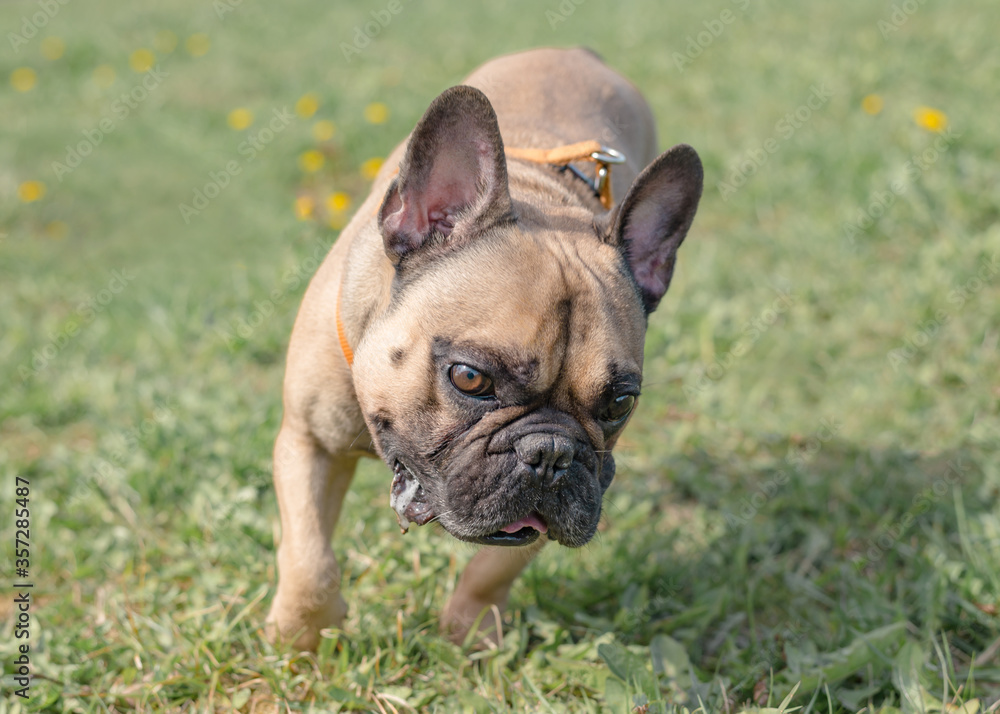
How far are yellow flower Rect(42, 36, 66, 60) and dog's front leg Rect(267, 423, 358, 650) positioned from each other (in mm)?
9934

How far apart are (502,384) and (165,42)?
35.6ft

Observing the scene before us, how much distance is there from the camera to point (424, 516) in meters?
3.12

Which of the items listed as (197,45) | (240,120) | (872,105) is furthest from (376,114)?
(197,45)

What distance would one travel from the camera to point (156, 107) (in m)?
10.3

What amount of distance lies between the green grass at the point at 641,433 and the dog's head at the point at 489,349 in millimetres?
830

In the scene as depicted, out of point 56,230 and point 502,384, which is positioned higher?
point 502,384

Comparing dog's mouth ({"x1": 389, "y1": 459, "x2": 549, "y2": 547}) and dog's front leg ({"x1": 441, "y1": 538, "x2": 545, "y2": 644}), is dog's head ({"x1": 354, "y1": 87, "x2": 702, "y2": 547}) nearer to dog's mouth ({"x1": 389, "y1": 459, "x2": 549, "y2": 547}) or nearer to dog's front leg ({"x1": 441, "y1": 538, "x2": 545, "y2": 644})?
dog's mouth ({"x1": 389, "y1": 459, "x2": 549, "y2": 547})

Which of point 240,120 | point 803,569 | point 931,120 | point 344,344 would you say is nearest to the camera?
point 344,344

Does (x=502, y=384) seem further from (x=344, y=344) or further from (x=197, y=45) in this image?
(x=197, y=45)

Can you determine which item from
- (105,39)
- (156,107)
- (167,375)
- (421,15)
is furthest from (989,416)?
(105,39)

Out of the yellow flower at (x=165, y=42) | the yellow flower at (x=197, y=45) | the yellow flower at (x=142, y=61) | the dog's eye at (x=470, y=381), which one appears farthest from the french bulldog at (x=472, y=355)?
the yellow flower at (x=165, y=42)

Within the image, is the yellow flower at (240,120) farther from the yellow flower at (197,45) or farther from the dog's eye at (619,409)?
the dog's eye at (619,409)

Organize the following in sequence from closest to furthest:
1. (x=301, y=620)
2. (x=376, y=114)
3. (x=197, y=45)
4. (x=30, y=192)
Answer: (x=301, y=620), (x=30, y=192), (x=376, y=114), (x=197, y=45)

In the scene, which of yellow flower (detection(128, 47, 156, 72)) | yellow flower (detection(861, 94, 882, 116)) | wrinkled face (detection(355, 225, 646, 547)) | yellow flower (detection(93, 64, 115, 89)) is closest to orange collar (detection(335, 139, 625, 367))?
wrinkled face (detection(355, 225, 646, 547))
